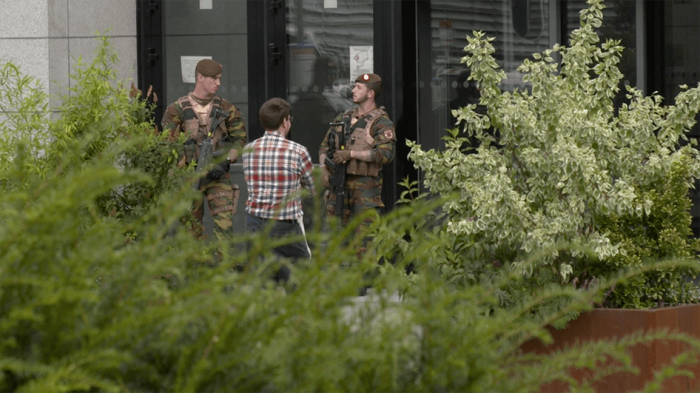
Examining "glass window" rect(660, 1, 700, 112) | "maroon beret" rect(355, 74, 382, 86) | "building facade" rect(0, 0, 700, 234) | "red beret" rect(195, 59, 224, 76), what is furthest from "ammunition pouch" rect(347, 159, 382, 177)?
"glass window" rect(660, 1, 700, 112)

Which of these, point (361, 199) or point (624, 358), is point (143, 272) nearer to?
point (624, 358)

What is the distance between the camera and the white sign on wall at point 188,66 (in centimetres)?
1178

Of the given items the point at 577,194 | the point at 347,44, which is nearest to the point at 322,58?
the point at 347,44

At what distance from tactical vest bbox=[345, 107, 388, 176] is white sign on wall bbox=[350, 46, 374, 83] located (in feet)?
4.63

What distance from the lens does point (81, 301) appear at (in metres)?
1.62

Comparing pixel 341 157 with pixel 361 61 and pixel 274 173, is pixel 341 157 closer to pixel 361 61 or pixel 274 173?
pixel 361 61

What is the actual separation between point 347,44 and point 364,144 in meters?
1.86

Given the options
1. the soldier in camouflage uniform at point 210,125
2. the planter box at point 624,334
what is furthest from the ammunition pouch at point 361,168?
the planter box at point 624,334

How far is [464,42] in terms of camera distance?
464 inches

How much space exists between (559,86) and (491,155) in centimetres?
62

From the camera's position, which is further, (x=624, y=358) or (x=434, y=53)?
(x=434, y=53)

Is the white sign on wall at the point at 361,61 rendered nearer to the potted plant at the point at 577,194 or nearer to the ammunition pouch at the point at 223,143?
the ammunition pouch at the point at 223,143

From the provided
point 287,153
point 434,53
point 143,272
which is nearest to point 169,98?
point 434,53

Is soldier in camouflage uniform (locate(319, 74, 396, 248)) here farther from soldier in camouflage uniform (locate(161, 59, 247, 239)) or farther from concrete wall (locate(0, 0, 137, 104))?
concrete wall (locate(0, 0, 137, 104))
